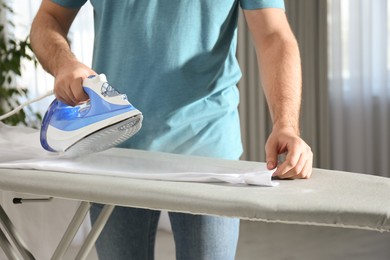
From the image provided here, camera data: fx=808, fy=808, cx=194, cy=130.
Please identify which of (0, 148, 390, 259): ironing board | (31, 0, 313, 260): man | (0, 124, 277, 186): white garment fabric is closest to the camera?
(0, 148, 390, 259): ironing board

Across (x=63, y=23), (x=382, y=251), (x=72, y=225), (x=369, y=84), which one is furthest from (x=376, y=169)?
(x=72, y=225)

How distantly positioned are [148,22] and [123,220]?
0.38m

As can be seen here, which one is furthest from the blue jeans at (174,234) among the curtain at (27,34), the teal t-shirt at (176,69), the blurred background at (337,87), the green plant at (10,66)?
the blurred background at (337,87)

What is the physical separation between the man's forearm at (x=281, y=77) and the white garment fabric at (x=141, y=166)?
122 mm

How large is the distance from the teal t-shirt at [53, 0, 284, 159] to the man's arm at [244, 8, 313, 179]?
5 centimetres

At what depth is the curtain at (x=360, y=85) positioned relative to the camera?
15.2 feet

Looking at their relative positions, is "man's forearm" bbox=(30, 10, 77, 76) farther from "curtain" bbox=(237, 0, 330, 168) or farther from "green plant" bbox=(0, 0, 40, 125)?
"curtain" bbox=(237, 0, 330, 168)

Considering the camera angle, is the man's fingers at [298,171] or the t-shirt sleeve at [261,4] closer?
the man's fingers at [298,171]

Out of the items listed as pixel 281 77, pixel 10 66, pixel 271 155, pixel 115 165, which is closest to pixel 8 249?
pixel 115 165

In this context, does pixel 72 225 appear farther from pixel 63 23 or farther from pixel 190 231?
pixel 63 23

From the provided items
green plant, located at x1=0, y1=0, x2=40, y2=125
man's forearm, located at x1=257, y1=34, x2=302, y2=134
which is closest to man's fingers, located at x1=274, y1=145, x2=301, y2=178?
man's forearm, located at x1=257, y1=34, x2=302, y2=134

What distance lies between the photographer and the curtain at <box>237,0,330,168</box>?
15.6 feet

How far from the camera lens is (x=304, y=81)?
193 inches

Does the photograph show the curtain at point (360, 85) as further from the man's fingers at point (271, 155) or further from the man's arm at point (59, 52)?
the man's fingers at point (271, 155)
